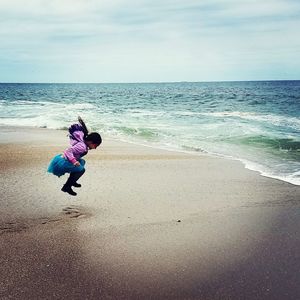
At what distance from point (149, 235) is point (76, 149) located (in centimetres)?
159

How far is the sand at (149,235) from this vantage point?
334cm

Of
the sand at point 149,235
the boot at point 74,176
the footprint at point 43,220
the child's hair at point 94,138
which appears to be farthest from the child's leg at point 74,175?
the child's hair at point 94,138

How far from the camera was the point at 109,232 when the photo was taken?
4.55 metres

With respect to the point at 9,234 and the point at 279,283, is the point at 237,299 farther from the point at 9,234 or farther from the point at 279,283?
the point at 9,234

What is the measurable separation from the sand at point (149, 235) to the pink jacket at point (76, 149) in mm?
750

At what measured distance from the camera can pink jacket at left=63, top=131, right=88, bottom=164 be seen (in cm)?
515

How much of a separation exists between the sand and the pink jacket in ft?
2.46

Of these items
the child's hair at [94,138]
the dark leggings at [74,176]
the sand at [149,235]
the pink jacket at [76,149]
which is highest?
A: the child's hair at [94,138]

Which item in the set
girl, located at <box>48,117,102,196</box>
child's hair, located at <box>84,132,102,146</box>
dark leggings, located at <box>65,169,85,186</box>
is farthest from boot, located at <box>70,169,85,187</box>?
child's hair, located at <box>84,132,102,146</box>

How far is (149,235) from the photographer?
4.47m

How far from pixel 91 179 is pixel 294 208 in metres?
3.50

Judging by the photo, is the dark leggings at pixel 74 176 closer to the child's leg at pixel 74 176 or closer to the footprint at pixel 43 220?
the child's leg at pixel 74 176

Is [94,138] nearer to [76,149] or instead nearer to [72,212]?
[76,149]

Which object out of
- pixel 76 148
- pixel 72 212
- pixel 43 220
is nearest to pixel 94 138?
pixel 76 148
